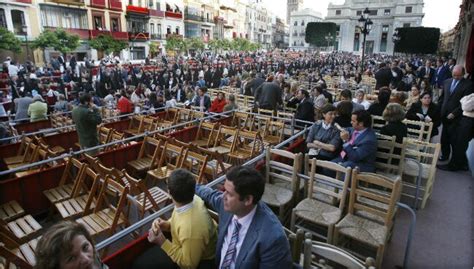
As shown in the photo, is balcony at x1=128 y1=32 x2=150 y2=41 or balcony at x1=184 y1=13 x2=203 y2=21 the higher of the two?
balcony at x1=184 y1=13 x2=203 y2=21

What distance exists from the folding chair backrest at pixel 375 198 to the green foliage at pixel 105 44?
34.1 metres

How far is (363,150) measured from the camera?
13.9 ft

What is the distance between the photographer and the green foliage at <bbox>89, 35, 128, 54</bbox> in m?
31.8

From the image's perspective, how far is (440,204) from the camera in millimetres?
4688

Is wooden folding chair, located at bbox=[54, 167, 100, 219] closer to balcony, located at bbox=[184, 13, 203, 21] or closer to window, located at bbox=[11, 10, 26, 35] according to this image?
window, located at bbox=[11, 10, 26, 35]

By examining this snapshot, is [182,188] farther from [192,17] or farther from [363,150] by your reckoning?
[192,17]

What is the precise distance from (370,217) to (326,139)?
1.76m

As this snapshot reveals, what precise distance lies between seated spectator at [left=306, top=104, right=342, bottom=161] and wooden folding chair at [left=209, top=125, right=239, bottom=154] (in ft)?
5.22

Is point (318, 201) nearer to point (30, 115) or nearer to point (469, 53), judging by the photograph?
point (469, 53)

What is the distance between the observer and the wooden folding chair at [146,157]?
520cm

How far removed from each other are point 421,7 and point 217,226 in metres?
83.0

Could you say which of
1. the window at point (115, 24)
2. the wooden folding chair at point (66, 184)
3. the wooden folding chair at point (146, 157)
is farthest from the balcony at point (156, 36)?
the wooden folding chair at point (66, 184)

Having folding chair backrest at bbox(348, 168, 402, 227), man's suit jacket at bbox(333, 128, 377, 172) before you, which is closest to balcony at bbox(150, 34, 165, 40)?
man's suit jacket at bbox(333, 128, 377, 172)

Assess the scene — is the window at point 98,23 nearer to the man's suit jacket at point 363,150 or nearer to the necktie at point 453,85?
the necktie at point 453,85
